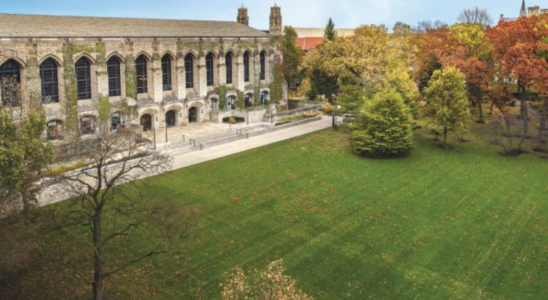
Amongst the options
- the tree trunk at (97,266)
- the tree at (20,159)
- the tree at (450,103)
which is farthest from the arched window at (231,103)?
the tree trunk at (97,266)

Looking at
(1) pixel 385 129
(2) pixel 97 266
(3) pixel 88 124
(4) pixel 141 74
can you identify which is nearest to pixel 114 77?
(4) pixel 141 74

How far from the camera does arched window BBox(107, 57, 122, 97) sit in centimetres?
4791

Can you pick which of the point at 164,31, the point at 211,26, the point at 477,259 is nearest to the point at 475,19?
the point at 211,26

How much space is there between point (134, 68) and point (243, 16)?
27821 mm

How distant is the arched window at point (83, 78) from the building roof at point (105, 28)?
249 cm

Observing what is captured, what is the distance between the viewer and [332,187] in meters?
35.5

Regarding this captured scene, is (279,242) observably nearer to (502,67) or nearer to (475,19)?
(502,67)

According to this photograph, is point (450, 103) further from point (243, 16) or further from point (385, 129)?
point (243, 16)

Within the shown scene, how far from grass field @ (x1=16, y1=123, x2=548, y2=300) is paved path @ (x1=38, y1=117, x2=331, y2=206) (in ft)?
5.12

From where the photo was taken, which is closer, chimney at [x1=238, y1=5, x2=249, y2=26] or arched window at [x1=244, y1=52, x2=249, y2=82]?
arched window at [x1=244, y1=52, x2=249, y2=82]

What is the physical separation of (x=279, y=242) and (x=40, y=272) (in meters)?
11.5

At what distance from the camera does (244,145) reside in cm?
4638

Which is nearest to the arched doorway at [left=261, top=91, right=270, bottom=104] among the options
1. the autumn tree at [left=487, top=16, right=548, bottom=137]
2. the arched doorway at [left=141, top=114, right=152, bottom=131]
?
the arched doorway at [left=141, top=114, right=152, bottom=131]

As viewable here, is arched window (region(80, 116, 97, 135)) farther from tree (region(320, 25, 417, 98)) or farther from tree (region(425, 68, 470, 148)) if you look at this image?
tree (region(425, 68, 470, 148))
